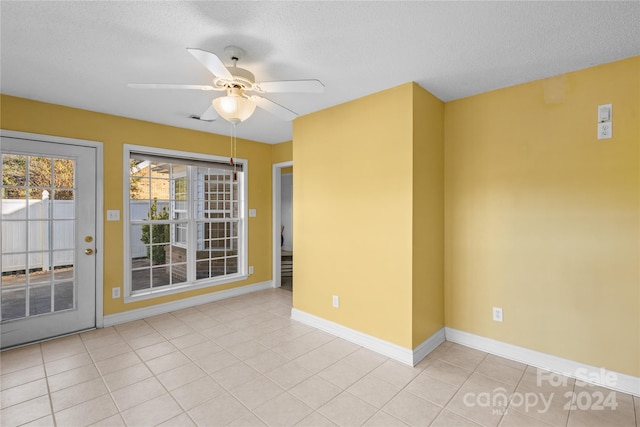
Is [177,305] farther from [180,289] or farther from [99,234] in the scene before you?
[99,234]

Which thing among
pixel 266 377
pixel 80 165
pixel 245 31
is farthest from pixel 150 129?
pixel 266 377

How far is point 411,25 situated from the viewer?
1.83 metres

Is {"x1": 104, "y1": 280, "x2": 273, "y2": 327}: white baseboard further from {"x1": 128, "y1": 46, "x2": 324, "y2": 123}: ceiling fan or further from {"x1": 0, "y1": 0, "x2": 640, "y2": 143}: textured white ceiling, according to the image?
{"x1": 128, "y1": 46, "x2": 324, "y2": 123}: ceiling fan

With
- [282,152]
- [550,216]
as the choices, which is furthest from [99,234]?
[550,216]

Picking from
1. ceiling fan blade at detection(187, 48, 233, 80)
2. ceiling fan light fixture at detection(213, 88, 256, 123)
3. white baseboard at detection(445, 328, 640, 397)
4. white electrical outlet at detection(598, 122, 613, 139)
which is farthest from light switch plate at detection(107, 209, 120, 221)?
white electrical outlet at detection(598, 122, 613, 139)

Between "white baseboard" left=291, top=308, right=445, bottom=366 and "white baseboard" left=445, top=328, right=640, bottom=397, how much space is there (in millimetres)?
240

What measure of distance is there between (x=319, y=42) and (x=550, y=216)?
7.70 feet

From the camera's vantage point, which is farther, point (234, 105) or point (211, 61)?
point (234, 105)

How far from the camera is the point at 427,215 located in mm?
2887

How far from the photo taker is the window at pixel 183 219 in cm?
396

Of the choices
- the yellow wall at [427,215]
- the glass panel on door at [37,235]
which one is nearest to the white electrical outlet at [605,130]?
the yellow wall at [427,215]

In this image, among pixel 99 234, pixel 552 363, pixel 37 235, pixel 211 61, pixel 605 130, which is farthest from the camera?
pixel 99 234

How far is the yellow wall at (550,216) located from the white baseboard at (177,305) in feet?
10.1

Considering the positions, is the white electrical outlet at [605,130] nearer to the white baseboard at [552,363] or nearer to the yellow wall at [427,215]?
the yellow wall at [427,215]
